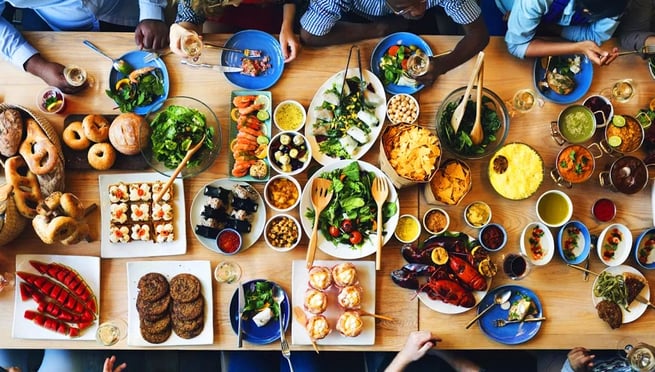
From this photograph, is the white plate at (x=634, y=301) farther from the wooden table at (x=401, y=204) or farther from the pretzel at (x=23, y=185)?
the pretzel at (x=23, y=185)

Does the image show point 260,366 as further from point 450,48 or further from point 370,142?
point 450,48

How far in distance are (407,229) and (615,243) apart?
109 cm

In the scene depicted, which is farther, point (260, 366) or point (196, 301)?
point (260, 366)

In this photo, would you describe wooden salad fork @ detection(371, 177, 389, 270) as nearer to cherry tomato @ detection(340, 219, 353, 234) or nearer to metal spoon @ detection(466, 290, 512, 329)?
cherry tomato @ detection(340, 219, 353, 234)

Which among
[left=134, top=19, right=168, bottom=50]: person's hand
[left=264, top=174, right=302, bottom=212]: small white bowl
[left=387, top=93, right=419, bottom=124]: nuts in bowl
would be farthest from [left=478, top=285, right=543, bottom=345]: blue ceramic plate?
[left=134, top=19, right=168, bottom=50]: person's hand

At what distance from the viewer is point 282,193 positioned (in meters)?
2.51

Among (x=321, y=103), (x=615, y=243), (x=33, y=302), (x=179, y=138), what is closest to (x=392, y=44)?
(x=321, y=103)

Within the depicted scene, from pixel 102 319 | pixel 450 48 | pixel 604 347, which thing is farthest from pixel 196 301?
pixel 604 347

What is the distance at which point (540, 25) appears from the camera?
9.16 ft

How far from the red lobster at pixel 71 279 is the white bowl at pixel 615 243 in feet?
8.40

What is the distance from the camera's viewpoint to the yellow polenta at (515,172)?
2514 mm

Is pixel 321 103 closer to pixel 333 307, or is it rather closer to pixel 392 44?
pixel 392 44

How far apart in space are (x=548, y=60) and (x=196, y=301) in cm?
220

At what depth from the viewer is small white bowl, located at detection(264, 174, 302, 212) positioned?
2486 mm
